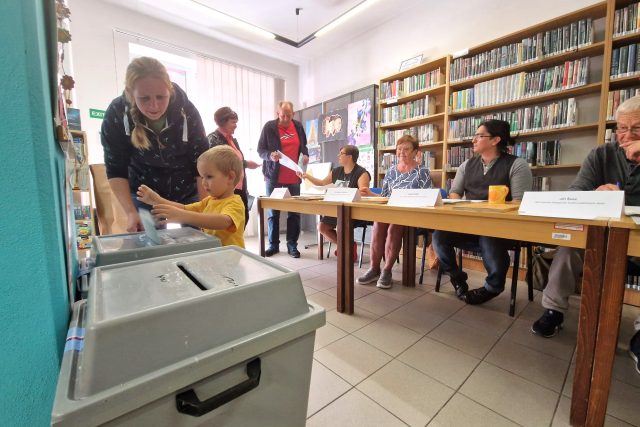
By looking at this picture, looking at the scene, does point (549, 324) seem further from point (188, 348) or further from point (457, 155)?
point (457, 155)

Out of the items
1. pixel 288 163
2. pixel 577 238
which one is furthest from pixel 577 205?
pixel 288 163

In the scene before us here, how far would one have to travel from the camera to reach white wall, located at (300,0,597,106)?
2652 millimetres

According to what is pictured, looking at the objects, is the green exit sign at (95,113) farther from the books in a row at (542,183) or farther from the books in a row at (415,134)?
the books in a row at (542,183)

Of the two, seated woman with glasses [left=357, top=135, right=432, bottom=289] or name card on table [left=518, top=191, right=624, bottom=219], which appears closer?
name card on table [left=518, top=191, right=624, bottom=219]

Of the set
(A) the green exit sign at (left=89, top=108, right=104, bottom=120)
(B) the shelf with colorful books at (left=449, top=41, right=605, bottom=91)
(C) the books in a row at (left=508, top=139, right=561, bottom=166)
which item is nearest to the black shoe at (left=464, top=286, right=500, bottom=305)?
(C) the books in a row at (left=508, top=139, right=561, bottom=166)

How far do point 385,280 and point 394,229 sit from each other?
1.30 ft

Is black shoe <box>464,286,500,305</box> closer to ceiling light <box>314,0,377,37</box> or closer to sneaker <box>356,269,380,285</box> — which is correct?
sneaker <box>356,269,380,285</box>

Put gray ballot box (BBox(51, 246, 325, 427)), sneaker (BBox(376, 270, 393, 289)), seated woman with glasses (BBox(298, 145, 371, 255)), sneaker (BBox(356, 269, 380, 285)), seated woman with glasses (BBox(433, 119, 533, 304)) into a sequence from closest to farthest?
gray ballot box (BBox(51, 246, 325, 427)), seated woman with glasses (BBox(433, 119, 533, 304)), sneaker (BBox(376, 270, 393, 289)), sneaker (BBox(356, 269, 380, 285)), seated woman with glasses (BBox(298, 145, 371, 255))

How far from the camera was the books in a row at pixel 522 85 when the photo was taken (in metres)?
2.24

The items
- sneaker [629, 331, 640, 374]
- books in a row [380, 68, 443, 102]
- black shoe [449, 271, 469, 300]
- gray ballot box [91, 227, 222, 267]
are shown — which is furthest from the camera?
books in a row [380, 68, 443, 102]

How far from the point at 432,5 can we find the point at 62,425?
4.20 meters

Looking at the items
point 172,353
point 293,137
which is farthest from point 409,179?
point 172,353

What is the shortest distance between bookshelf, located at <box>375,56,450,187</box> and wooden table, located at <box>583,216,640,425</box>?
2289mm

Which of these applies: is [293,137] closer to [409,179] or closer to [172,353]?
[409,179]
